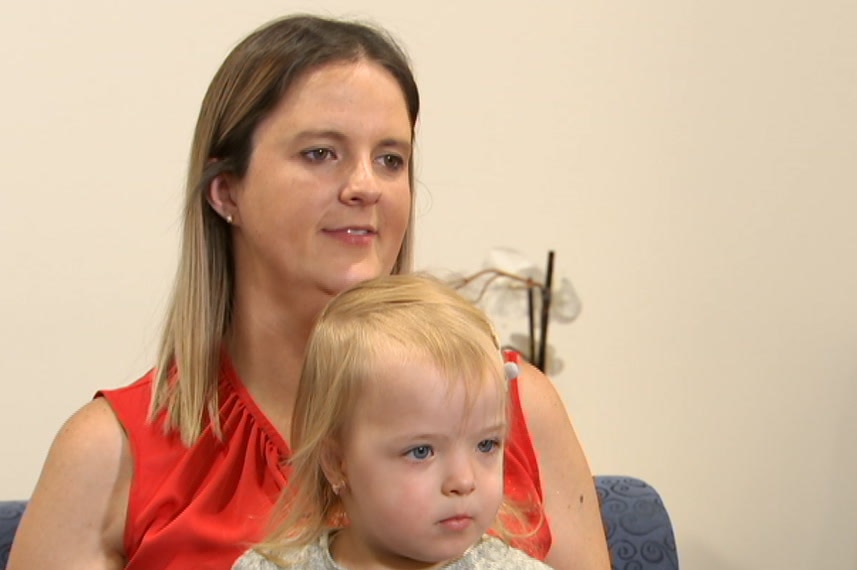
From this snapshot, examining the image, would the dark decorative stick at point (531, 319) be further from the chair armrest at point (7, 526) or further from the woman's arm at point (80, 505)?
the woman's arm at point (80, 505)

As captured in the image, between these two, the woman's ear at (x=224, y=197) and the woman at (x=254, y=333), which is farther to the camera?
the woman's ear at (x=224, y=197)

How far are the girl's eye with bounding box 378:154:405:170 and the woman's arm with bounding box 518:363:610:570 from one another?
33 centimetres

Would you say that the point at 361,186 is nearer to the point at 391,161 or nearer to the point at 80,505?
the point at 391,161

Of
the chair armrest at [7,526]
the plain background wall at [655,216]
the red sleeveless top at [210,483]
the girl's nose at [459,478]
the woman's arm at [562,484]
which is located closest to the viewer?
the girl's nose at [459,478]

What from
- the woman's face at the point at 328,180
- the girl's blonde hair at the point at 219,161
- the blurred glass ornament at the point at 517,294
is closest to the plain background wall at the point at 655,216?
the blurred glass ornament at the point at 517,294

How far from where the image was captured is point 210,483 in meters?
1.68

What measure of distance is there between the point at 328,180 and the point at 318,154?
39 millimetres

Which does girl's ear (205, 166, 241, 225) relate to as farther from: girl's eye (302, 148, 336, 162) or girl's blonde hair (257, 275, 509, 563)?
girl's blonde hair (257, 275, 509, 563)

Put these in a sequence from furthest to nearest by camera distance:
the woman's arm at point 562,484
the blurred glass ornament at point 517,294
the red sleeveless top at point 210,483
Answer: the blurred glass ornament at point 517,294
the woman's arm at point 562,484
the red sleeveless top at point 210,483

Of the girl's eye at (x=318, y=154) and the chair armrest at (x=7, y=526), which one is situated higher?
the girl's eye at (x=318, y=154)

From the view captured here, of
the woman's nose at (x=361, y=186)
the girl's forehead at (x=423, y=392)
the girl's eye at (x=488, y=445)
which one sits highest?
the woman's nose at (x=361, y=186)

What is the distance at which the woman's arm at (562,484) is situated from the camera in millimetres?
1754

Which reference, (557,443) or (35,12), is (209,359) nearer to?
(557,443)

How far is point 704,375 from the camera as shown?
3018mm
